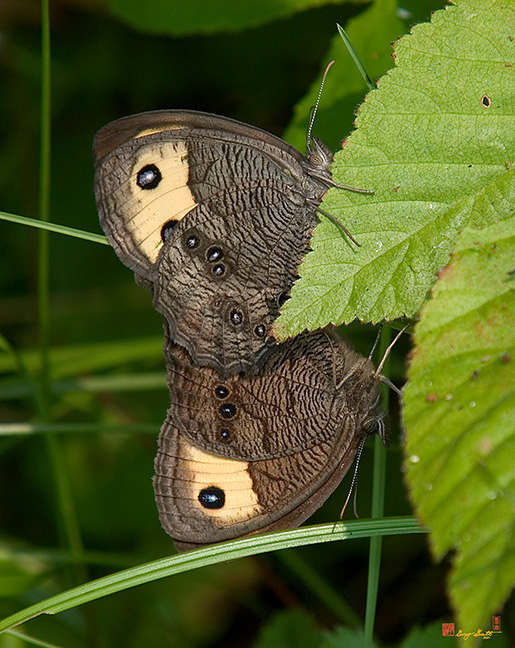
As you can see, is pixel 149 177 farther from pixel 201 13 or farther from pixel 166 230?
pixel 201 13

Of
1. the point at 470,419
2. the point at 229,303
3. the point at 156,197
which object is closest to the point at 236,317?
the point at 229,303

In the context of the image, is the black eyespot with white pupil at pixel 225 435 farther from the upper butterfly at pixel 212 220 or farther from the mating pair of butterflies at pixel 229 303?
the upper butterfly at pixel 212 220

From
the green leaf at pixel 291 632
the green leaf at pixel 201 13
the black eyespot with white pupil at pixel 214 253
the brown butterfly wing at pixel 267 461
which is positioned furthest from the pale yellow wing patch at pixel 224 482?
the green leaf at pixel 201 13

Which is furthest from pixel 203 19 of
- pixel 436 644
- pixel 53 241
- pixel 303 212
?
pixel 436 644

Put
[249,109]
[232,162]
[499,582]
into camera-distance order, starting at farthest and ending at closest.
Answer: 1. [249,109]
2. [232,162]
3. [499,582]

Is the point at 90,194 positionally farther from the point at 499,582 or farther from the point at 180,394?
the point at 499,582

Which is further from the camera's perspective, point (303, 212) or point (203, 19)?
point (203, 19)
